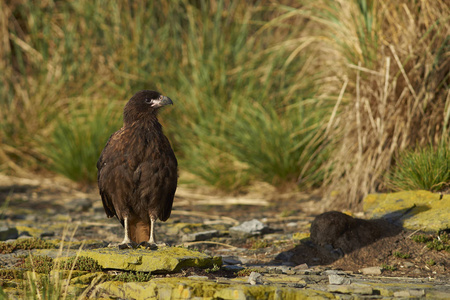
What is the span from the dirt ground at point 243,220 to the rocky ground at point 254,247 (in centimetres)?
1

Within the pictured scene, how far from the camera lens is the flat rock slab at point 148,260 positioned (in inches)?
157

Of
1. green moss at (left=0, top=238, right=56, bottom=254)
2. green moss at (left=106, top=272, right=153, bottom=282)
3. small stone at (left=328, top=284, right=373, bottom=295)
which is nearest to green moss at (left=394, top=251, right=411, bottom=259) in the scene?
small stone at (left=328, top=284, right=373, bottom=295)

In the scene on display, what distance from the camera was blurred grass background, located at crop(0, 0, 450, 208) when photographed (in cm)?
646

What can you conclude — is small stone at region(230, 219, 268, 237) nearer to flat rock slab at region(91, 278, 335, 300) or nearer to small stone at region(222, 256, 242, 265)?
small stone at region(222, 256, 242, 265)

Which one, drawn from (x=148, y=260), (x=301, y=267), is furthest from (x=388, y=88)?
(x=148, y=260)

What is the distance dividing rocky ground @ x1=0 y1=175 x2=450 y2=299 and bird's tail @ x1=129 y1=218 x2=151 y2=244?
426mm

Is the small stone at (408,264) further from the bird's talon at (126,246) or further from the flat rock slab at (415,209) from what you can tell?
the bird's talon at (126,246)

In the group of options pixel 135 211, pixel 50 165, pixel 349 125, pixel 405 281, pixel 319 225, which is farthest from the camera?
pixel 50 165

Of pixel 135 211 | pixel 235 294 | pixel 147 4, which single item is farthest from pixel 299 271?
pixel 147 4

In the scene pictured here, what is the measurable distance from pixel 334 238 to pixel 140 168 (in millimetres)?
1826

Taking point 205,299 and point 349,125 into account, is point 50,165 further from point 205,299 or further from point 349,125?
point 205,299

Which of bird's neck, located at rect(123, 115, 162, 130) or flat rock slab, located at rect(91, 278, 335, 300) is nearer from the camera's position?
flat rock slab, located at rect(91, 278, 335, 300)

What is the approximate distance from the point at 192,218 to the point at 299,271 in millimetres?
3026

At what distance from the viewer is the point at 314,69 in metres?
8.75
